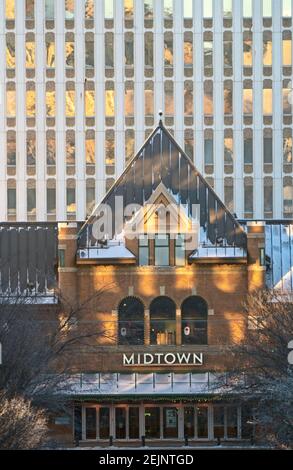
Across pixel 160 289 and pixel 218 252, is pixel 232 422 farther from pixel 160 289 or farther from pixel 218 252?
pixel 218 252

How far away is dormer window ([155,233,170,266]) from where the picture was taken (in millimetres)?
60775

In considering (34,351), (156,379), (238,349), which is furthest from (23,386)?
(156,379)

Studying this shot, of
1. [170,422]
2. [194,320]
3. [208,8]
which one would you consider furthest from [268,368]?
[208,8]

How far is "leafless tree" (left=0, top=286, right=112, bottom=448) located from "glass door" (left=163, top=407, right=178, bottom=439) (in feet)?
15.3

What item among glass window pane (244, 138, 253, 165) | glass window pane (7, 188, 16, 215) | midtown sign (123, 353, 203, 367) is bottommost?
midtown sign (123, 353, 203, 367)

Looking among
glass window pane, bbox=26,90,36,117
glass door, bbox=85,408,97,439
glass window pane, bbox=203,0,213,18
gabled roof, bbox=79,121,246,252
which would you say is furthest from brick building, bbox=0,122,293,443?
glass window pane, bbox=203,0,213,18

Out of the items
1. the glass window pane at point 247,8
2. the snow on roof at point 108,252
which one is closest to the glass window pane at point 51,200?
the glass window pane at point 247,8

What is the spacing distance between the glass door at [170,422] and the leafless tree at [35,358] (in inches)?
184

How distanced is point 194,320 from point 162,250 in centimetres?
393

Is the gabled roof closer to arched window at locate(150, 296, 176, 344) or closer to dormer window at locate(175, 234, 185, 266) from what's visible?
dormer window at locate(175, 234, 185, 266)

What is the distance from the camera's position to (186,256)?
60.8 meters

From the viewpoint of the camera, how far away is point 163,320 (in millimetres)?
60688

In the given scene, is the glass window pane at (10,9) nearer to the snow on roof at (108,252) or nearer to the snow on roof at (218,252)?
the snow on roof at (108,252)
